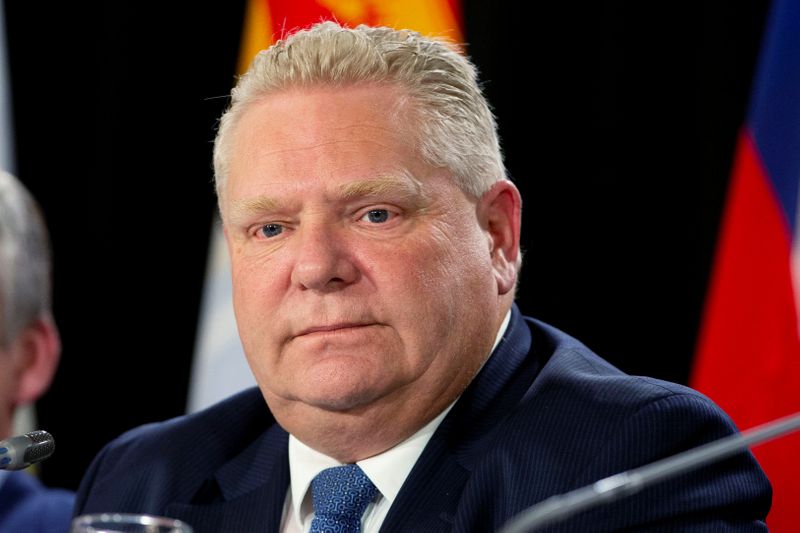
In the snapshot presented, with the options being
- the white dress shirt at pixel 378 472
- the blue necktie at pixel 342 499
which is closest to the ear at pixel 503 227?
the white dress shirt at pixel 378 472

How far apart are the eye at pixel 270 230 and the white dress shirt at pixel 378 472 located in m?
0.45

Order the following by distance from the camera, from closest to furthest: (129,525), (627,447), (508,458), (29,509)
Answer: (129,525), (627,447), (508,458), (29,509)

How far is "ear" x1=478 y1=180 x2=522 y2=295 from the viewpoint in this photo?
2.38 m

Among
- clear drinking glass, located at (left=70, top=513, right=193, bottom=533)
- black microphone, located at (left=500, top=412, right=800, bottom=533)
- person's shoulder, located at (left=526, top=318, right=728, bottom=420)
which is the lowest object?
person's shoulder, located at (left=526, top=318, right=728, bottom=420)

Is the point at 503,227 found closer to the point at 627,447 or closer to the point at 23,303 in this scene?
the point at 627,447

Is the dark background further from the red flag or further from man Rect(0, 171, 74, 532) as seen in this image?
man Rect(0, 171, 74, 532)

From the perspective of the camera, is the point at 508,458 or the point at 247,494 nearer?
the point at 508,458

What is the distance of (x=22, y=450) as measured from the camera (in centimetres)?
176

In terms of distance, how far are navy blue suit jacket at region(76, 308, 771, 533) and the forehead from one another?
46cm

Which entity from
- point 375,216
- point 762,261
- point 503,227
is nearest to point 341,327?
point 375,216

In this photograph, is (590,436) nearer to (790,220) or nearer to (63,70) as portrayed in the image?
(790,220)

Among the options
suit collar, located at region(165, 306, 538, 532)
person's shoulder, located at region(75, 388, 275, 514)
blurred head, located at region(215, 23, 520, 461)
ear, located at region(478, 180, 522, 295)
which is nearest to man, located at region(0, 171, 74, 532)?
person's shoulder, located at region(75, 388, 275, 514)

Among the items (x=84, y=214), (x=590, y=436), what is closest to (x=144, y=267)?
(x=84, y=214)

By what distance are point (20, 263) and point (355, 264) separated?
1551 mm
